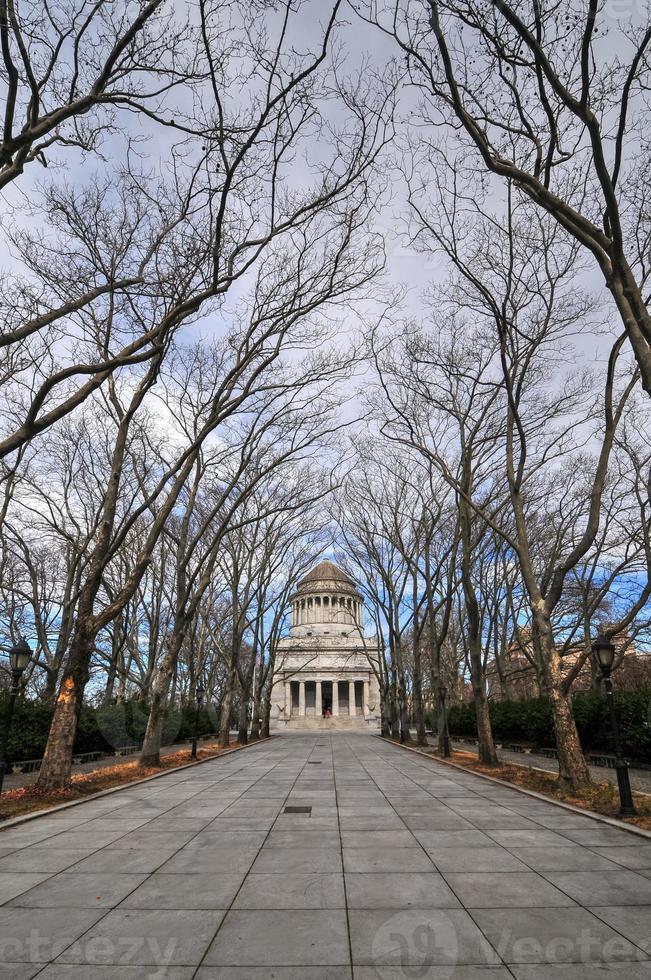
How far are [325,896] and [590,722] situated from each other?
1784 centimetres

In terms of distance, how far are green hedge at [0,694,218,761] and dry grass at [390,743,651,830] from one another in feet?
44.8

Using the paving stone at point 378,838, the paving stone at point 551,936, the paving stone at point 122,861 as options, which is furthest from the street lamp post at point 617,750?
the paving stone at point 122,861

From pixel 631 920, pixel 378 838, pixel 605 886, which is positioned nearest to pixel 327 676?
pixel 378 838

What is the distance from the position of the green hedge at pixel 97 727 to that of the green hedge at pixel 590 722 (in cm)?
1726

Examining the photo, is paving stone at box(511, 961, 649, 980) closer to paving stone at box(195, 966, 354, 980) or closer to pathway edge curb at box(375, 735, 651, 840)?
paving stone at box(195, 966, 354, 980)

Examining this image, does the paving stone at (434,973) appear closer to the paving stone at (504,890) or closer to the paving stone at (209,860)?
the paving stone at (504,890)

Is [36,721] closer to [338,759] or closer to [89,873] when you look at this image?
[338,759]

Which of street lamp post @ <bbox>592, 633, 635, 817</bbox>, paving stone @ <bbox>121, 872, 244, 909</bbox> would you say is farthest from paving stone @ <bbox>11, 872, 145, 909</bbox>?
street lamp post @ <bbox>592, 633, 635, 817</bbox>

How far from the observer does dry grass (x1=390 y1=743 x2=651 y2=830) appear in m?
8.98

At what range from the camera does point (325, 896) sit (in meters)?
5.26

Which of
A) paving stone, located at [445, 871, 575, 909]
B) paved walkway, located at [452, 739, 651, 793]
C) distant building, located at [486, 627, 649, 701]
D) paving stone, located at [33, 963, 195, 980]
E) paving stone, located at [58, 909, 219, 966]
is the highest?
distant building, located at [486, 627, 649, 701]

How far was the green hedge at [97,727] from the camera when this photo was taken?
17.7m

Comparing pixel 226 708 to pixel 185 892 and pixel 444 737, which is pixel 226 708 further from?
pixel 185 892

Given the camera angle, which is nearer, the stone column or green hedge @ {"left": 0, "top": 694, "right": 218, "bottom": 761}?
green hedge @ {"left": 0, "top": 694, "right": 218, "bottom": 761}
